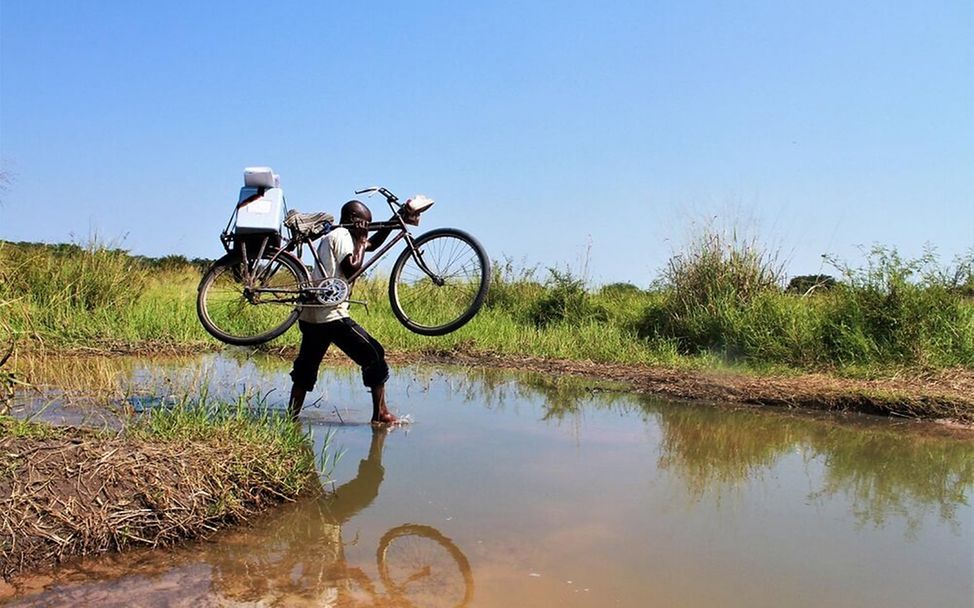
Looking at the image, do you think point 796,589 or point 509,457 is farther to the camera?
point 509,457

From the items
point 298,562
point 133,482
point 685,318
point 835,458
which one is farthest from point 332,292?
point 685,318

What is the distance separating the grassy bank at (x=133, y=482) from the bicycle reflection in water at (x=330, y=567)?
0.71 feet

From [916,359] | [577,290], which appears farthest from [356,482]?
[577,290]

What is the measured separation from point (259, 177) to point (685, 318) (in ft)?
22.4

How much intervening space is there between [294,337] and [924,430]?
24.2ft

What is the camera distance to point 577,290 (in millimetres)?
12141

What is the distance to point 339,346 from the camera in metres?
5.43

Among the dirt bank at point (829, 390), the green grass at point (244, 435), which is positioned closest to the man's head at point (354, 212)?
the green grass at point (244, 435)

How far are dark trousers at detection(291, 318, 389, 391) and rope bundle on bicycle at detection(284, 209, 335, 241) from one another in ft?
2.24

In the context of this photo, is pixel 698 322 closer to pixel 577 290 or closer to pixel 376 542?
pixel 577 290

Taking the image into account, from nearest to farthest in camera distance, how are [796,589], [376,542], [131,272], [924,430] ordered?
[796,589] → [376,542] → [924,430] → [131,272]

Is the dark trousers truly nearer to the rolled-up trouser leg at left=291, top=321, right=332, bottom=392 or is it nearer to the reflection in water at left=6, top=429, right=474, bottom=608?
the rolled-up trouser leg at left=291, top=321, right=332, bottom=392

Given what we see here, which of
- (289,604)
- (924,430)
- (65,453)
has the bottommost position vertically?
(289,604)

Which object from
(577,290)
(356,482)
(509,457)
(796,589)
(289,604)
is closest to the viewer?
(289,604)
